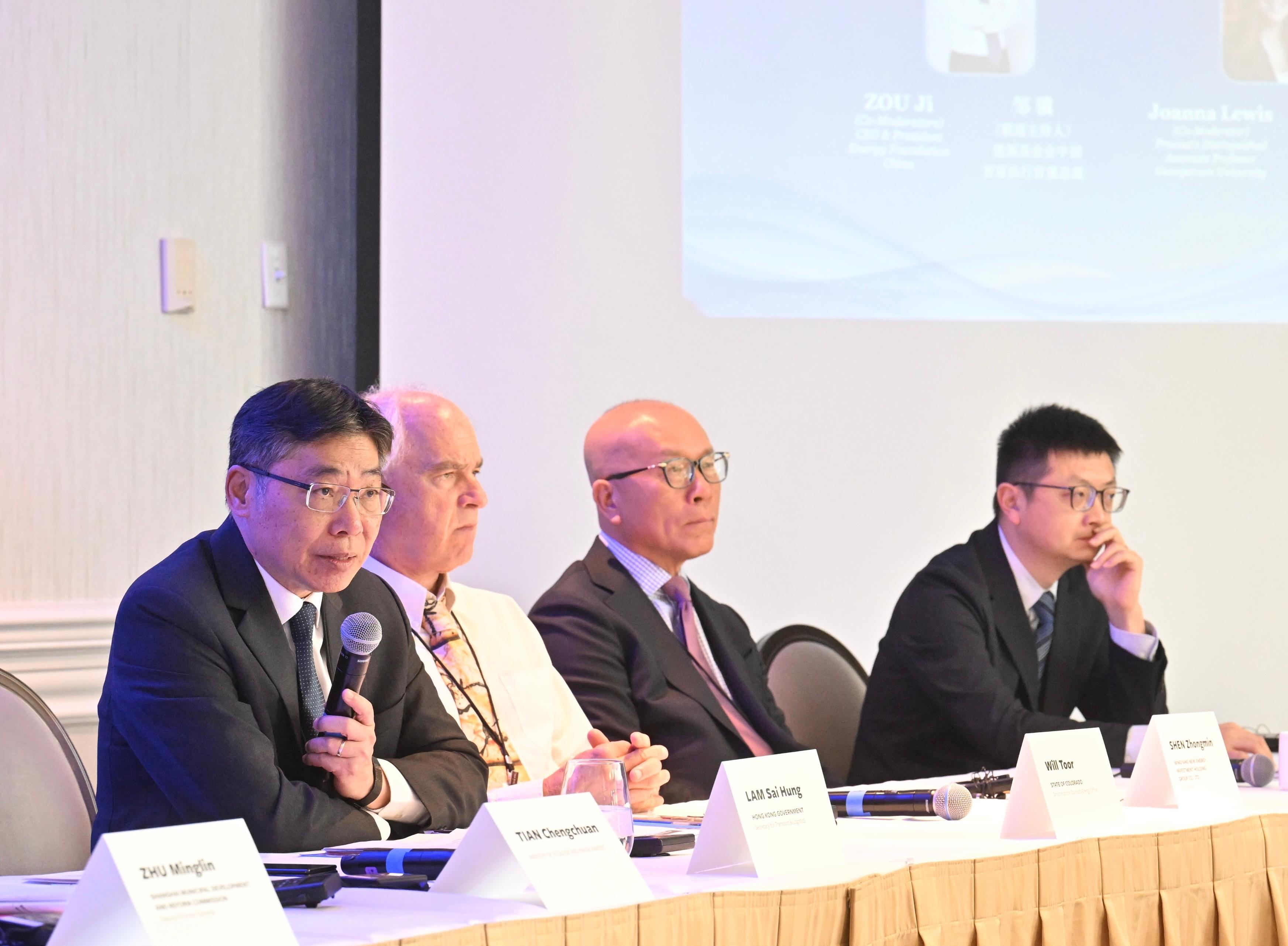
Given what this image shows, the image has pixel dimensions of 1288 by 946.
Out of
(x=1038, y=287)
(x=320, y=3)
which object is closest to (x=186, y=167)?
(x=320, y=3)

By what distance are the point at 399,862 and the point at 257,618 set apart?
504 mm

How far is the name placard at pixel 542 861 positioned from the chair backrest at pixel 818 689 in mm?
1714

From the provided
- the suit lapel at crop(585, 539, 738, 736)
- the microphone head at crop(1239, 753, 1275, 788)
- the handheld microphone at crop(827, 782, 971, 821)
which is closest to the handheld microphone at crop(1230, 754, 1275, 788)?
the microphone head at crop(1239, 753, 1275, 788)

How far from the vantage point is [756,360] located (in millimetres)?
3779

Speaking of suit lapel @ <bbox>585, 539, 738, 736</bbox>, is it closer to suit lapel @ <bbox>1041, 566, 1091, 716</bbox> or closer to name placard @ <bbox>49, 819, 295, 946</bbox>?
suit lapel @ <bbox>1041, 566, 1091, 716</bbox>

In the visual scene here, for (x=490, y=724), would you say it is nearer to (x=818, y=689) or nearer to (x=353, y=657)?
(x=353, y=657)

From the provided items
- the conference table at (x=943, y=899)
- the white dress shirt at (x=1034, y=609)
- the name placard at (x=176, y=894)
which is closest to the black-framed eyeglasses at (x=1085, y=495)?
the white dress shirt at (x=1034, y=609)

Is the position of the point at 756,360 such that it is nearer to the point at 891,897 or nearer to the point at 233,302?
the point at 233,302

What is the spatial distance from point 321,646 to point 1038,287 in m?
2.52

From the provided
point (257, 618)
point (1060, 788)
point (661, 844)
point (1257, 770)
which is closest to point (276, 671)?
point (257, 618)

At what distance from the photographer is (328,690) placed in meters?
1.94

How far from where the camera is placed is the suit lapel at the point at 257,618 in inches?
72.6

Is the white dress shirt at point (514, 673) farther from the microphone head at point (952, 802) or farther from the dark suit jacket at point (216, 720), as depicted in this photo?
the microphone head at point (952, 802)

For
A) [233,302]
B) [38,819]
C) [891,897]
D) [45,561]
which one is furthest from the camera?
[233,302]
